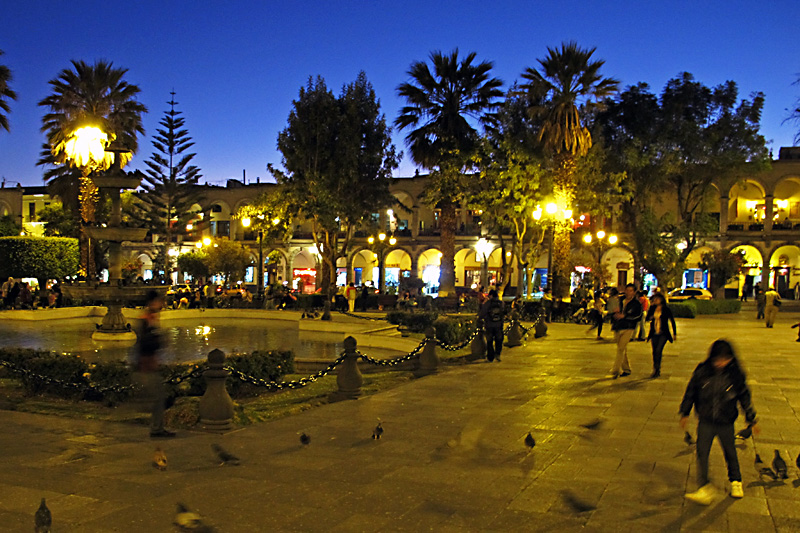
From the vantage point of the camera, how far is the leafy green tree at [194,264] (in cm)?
4509

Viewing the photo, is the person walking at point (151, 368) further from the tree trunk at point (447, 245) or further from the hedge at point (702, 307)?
the hedge at point (702, 307)

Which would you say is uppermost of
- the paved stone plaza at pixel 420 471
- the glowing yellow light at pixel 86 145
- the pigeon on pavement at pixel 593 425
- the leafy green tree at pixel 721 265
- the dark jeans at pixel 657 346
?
the glowing yellow light at pixel 86 145

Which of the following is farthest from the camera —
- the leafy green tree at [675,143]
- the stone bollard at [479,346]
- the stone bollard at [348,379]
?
the leafy green tree at [675,143]

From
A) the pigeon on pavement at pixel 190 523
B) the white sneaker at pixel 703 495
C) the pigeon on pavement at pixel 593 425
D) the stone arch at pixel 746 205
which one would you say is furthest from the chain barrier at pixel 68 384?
the stone arch at pixel 746 205

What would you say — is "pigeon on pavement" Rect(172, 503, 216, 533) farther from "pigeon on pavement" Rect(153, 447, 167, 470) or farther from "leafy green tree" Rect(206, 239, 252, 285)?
"leafy green tree" Rect(206, 239, 252, 285)

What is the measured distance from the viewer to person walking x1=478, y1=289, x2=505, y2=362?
44.4 ft

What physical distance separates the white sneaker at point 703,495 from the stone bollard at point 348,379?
5455 mm

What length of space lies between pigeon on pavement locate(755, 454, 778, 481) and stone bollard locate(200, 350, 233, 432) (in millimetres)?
5375

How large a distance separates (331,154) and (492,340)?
1606 cm

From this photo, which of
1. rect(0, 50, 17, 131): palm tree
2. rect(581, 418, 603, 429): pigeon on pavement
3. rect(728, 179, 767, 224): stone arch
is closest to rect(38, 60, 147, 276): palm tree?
rect(0, 50, 17, 131): palm tree

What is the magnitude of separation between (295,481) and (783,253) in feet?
154

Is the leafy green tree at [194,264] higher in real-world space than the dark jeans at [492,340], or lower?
higher

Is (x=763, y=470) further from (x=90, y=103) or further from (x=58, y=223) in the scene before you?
(x=58, y=223)

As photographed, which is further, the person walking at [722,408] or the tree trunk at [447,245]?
the tree trunk at [447,245]
